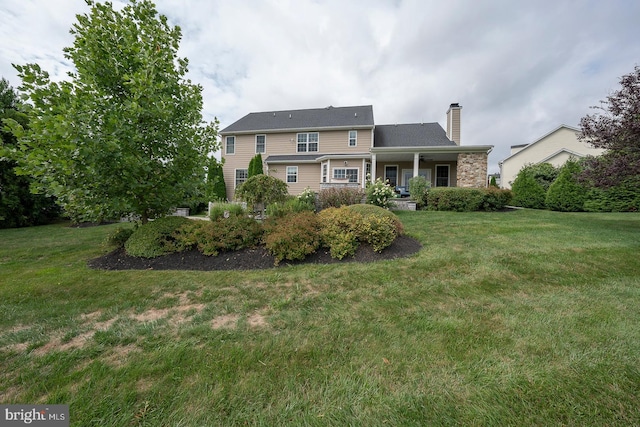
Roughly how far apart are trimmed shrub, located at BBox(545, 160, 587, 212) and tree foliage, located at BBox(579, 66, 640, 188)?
673cm

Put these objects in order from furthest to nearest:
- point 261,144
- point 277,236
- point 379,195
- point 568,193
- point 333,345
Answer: point 261,144 → point 568,193 → point 379,195 → point 277,236 → point 333,345

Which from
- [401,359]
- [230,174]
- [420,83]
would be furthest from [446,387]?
[230,174]

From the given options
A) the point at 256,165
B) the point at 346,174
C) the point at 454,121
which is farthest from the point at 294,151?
the point at 454,121

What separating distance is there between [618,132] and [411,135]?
37.6 feet

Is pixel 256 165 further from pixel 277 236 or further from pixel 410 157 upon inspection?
pixel 277 236

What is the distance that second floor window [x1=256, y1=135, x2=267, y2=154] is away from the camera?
57.2 ft

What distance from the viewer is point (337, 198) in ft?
30.7

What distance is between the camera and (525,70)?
1061 centimetres

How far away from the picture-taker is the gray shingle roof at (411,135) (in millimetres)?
15516

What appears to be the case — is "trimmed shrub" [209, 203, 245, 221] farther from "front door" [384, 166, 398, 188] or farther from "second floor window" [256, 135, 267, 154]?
"front door" [384, 166, 398, 188]

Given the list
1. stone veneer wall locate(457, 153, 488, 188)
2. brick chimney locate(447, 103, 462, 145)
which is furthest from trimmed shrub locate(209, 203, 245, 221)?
brick chimney locate(447, 103, 462, 145)

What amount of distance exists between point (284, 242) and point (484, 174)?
13.4 m

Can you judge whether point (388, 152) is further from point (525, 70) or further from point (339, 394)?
point (339, 394)

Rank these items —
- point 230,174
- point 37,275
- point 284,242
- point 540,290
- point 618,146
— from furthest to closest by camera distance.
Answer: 1. point 230,174
2. point 618,146
3. point 284,242
4. point 37,275
5. point 540,290
